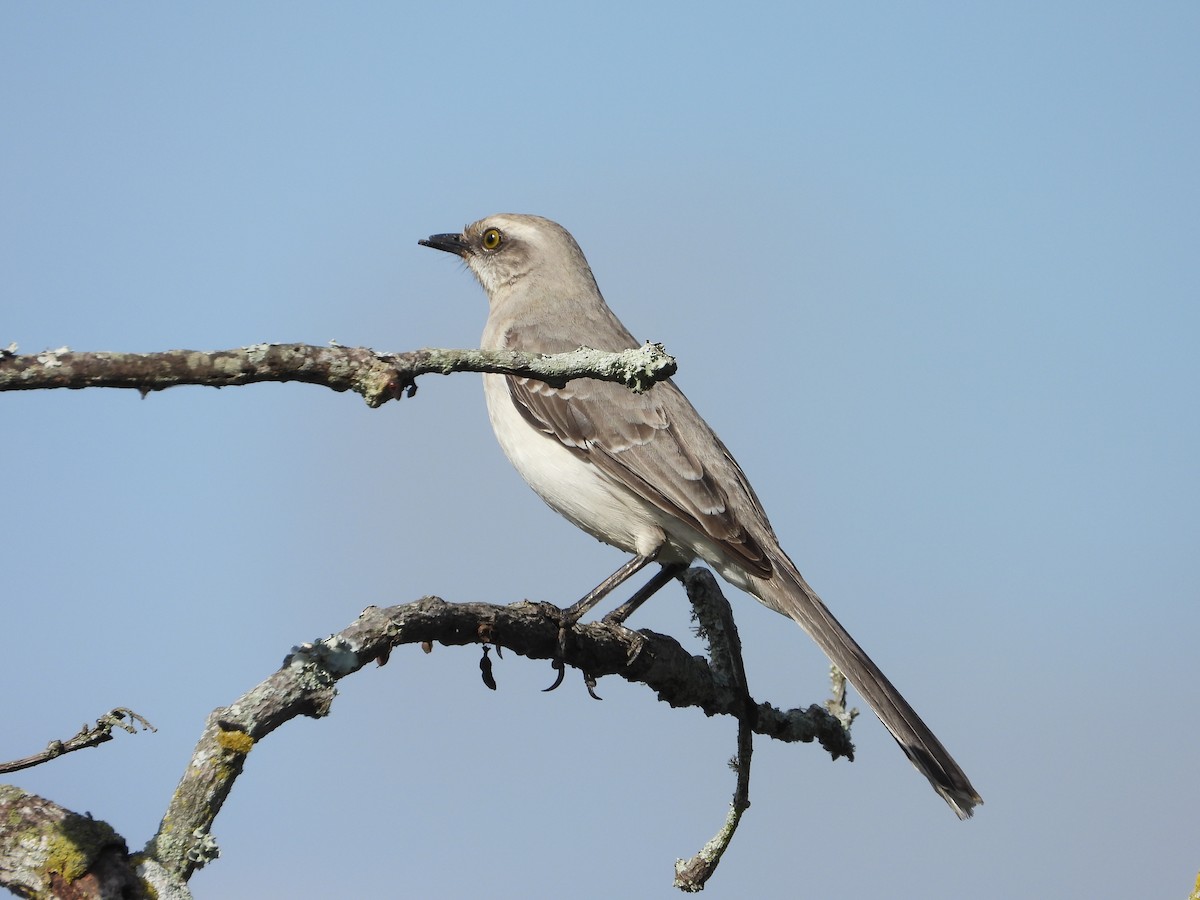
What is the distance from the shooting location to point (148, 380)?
2510mm

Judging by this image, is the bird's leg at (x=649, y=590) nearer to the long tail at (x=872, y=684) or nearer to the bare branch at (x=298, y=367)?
the long tail at (x=872, y=684)

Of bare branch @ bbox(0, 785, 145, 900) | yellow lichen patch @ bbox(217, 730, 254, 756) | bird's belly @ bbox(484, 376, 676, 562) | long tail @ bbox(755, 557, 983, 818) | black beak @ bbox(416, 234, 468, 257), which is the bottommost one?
bare branch @ bbox(0, 785, 145, 900)

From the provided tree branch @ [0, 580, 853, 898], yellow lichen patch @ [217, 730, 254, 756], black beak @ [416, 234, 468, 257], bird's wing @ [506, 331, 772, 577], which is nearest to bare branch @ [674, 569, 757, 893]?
tree branch @ [0, 580, 853, 898]

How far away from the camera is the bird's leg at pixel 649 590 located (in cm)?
666

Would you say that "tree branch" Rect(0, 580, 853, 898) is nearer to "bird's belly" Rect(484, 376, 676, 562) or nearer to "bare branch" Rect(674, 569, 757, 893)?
"bare branch" Rect(674, 569, 757, 893)

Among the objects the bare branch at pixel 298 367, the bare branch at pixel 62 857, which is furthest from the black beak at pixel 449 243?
the bare branch at pixel 62 857

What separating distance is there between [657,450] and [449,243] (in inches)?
123

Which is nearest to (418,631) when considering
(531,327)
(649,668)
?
(649,668)

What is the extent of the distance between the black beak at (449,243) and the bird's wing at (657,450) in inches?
90.6

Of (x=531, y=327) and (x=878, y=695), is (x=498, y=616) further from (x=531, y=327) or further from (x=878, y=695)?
(x=531, y=327)

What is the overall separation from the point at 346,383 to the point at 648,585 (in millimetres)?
4508

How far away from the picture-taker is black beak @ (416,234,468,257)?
9367 mm

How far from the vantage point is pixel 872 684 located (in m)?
5.99

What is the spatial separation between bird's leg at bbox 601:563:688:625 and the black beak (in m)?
3.45
